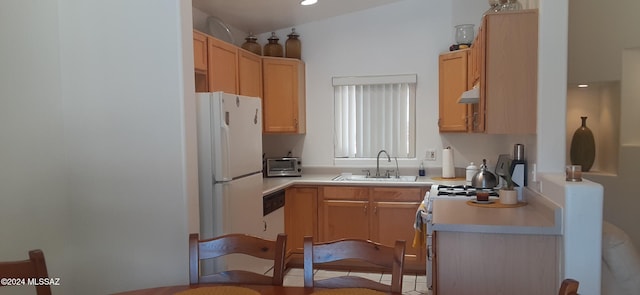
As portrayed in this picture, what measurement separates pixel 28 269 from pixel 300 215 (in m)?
2.75

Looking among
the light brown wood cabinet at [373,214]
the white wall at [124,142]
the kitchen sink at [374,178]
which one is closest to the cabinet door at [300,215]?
the light brown wood cabinet at [373,214]

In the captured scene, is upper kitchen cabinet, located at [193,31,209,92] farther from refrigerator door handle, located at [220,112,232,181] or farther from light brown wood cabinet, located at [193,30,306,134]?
refrigerator door handle, located at [220,112,232,181]

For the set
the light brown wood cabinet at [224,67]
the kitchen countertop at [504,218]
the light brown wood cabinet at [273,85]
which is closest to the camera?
the kitchen countertop at [504,218]

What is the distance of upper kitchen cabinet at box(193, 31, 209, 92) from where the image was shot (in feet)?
9.76

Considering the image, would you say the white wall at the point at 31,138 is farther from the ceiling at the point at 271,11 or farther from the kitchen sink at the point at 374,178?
the kitchen sink at the point at 374,178

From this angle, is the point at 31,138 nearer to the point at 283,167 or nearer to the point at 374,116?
the point at 283,167

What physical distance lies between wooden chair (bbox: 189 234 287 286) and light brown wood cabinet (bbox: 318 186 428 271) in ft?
7.43

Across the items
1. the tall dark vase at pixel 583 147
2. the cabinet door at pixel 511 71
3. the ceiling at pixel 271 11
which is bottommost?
the tall dark vase at pixel 583 147

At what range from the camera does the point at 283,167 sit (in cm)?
443

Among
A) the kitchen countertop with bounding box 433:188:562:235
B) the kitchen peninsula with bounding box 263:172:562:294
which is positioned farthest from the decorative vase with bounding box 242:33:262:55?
the kitchen peninsula with bounding box 263:172:562:294

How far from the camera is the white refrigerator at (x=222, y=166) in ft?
8.32

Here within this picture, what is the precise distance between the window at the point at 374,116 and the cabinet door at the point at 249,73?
2.84 feet

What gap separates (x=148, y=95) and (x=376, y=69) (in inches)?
108

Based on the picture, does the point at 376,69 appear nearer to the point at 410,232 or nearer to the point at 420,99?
the point at 420,99
